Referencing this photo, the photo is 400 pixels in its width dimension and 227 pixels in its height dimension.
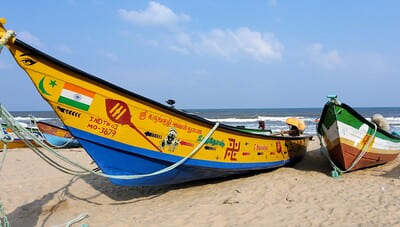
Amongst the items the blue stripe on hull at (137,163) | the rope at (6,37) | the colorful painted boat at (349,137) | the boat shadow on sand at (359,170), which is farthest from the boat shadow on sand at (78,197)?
the rope at (6,37)

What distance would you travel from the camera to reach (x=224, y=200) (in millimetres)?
4902

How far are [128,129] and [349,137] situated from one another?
4.35 meters

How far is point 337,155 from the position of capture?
639 cm

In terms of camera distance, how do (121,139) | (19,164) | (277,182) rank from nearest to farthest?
(121,139), (277,182), (19,164)

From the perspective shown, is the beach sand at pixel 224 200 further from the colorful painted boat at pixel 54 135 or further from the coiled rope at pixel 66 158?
the colorful painted boat at pixel 54 135

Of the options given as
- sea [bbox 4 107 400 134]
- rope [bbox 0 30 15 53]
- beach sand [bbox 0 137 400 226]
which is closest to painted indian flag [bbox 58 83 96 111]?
rope [bbox 0 30 15 53]

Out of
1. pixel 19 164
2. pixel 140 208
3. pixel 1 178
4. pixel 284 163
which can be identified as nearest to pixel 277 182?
pixel 284 163

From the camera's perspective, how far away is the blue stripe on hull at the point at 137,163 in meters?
4.39

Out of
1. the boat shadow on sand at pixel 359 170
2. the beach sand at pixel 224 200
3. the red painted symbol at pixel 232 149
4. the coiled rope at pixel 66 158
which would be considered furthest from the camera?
the boat shadow on sand at pixel 359 170

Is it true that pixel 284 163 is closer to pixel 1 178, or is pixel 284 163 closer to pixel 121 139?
pixel 121 139

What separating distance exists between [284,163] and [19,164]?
7816 mm

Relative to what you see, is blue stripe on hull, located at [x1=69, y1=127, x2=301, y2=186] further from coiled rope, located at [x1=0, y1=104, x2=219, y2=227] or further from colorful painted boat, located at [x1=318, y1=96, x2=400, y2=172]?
colorful painted boat, located at [x1=318, y1=96, x2=400, y2=172]

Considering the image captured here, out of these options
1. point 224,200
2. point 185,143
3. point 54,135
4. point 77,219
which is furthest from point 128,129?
point 54,135

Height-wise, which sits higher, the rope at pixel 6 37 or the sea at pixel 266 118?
the rope at pixel 6 37
